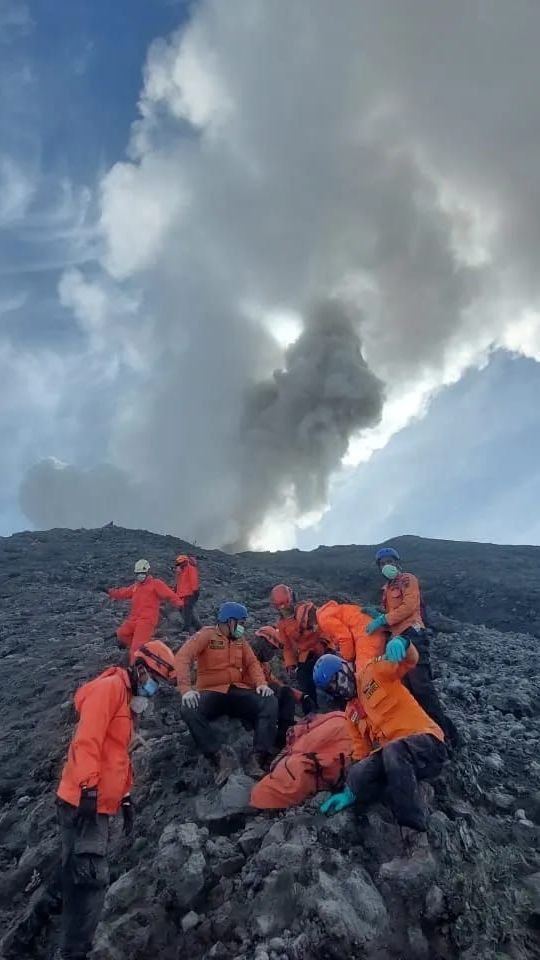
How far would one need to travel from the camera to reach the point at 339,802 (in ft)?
18.0

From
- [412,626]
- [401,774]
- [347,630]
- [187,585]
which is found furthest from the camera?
[187,585]

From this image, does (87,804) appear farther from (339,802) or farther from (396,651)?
(396,651)

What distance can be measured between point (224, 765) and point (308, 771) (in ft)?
3.46

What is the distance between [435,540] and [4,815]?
Answer: 3417cm

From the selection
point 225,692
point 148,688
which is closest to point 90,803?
point 148,688

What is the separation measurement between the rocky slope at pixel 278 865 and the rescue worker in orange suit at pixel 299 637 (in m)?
1.27

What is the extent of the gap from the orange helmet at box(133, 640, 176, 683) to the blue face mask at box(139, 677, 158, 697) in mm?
89

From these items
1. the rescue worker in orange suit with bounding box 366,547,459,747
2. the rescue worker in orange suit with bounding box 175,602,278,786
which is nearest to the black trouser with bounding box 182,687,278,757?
the rescue worker in orange suit with bounding box 175,602,278,786

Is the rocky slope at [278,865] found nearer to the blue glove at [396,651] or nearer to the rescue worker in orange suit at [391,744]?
the rescue worker in orange suit at [391,744]

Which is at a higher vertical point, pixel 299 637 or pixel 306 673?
pixel 299 637

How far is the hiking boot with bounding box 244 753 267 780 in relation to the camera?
6.42m

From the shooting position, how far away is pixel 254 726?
281 inches

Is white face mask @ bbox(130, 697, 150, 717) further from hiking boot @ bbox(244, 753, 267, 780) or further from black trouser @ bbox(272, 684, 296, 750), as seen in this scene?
black trouser @ bbox(272, 684, 296, 750)

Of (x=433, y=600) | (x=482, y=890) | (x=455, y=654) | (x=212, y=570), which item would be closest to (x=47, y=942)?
(x=482, y=890)
